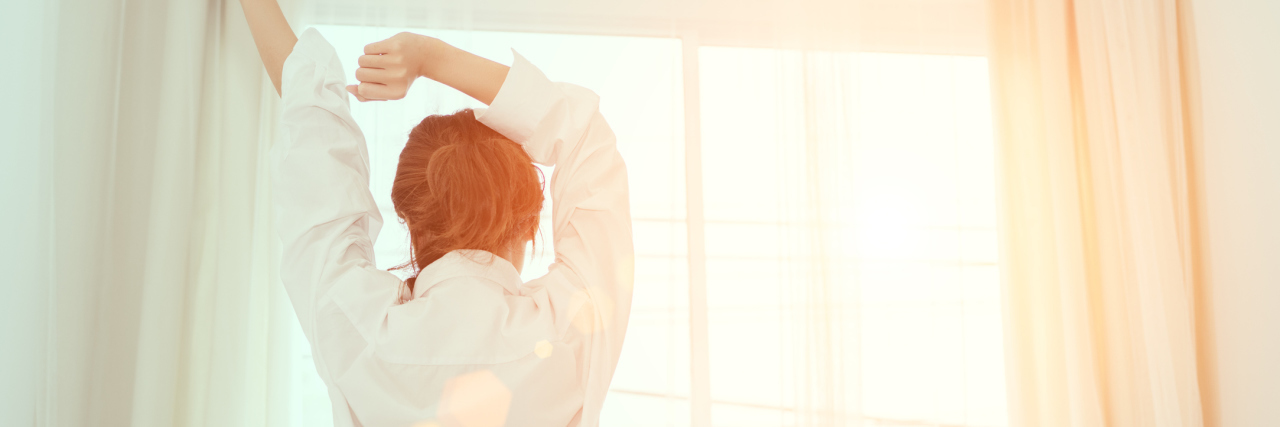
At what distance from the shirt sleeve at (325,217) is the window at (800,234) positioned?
3.03 ft

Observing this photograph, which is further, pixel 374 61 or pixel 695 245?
pixel 695 245

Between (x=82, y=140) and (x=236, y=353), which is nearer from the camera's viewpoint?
(x=82, y=140)

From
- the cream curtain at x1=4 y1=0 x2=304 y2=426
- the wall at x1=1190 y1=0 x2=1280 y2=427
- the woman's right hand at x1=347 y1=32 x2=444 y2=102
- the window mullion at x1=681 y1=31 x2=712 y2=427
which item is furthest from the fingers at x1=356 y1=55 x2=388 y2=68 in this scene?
the wall at x1=1190 y1=0 x2=1280 y2=427

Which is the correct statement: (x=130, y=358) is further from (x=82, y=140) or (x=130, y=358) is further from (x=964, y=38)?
(x=964, y=38)

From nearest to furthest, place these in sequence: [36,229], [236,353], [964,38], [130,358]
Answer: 1. [36,229]
2. [130,358]
3. [236,353]
4. [964,38]

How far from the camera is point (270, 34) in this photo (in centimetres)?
101

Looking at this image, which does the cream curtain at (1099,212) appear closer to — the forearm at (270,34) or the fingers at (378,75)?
the fingers at (378,75)

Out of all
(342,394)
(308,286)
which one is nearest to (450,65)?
(308,286)

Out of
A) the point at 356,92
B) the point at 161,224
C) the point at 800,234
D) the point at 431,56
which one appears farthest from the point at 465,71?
the point at 800,234

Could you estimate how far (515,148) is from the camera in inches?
33.3

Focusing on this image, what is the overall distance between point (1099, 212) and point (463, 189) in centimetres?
187

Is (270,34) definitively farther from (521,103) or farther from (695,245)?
(695,245)

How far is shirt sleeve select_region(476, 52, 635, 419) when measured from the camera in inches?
31.7

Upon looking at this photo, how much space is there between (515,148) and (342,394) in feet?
1.29
